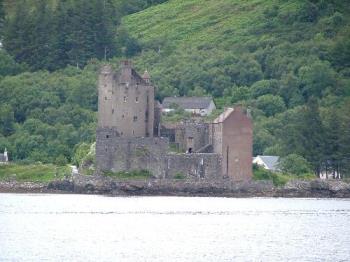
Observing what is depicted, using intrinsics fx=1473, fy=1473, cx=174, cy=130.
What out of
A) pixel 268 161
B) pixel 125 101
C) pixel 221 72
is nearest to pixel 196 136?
pixel 125 101

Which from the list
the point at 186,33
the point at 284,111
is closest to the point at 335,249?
the point at 284,111

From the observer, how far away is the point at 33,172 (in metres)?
107

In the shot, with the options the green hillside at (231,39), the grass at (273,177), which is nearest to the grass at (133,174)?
the grass at (273,177)

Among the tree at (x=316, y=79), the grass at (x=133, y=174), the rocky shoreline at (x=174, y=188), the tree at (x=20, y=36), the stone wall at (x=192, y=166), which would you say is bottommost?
Result: the rocky shoreline at (x=174, y=188)

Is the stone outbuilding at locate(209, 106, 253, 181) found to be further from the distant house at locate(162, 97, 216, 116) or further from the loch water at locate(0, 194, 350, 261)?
the distant house at locate(162, 97, 216, 116)

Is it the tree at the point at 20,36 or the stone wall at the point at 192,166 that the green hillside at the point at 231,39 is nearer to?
the tree at the point at 20,36

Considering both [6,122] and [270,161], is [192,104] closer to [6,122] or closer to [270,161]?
[6,122]

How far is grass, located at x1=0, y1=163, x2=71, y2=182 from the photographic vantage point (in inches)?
4178

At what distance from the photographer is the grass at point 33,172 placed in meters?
106

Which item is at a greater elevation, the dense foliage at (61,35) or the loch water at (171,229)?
the dense foliage at (61,35)

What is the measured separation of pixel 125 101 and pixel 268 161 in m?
15.9

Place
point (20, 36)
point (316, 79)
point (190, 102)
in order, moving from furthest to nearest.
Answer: point (20, 36) → point (316, 79) → point (190, 102)

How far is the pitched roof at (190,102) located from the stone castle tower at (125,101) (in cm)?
3312

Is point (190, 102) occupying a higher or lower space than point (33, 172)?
higher
